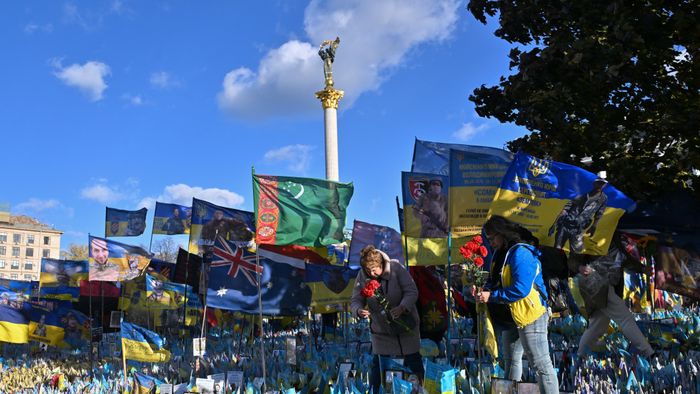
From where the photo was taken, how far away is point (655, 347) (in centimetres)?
840

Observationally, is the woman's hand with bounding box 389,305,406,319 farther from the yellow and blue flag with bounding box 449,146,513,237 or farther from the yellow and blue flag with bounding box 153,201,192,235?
the yellow and blue flag with bounding box 153,201,192,235

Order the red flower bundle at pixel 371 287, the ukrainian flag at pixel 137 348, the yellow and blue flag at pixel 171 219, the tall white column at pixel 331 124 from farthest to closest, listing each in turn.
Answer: the tall white column at pixel 331 124, the yellow and blue flag at pixel 171 219, the ukrainian flag at pixel 137 348, the red flower bundle at pixel 371 287

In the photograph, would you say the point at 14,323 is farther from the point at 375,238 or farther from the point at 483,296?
the point at 483,296

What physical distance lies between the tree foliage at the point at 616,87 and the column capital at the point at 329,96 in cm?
2355

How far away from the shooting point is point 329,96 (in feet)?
113

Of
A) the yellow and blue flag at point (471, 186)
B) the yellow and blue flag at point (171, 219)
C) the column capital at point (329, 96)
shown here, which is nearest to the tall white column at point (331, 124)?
the column capital at point (329, 96)

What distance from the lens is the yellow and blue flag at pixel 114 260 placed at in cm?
1123

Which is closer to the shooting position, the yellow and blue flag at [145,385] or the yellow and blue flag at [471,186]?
the yellow and blue flag at [145,385]

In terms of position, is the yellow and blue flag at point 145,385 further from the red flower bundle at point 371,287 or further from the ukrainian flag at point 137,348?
the red flower bundle at point 371,287

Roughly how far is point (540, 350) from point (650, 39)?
5.80m

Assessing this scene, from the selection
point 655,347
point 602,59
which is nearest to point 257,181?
point 602,59

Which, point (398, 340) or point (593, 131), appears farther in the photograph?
point (593, 131)

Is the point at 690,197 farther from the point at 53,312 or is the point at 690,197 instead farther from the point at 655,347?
the point at 53,312

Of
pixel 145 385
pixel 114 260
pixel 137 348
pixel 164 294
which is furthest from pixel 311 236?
pixel 164 294
